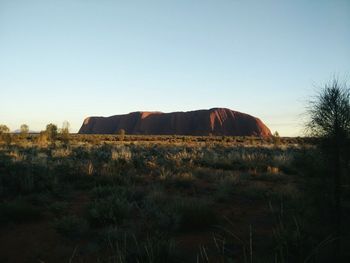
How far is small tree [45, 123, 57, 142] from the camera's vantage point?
30094 millimetres

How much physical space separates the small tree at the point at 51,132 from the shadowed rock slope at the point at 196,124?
3301 inches

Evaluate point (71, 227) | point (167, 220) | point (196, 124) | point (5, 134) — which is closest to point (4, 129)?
point (5, 134)

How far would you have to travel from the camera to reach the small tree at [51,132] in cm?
3009

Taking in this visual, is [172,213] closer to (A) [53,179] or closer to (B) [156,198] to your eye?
(B) [156,198]

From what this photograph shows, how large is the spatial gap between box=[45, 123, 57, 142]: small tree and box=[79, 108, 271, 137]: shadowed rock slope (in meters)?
83.8

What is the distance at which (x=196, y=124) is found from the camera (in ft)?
394

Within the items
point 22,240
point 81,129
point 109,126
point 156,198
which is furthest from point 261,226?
point 81,129

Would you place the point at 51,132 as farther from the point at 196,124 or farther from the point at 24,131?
the point at 196,124

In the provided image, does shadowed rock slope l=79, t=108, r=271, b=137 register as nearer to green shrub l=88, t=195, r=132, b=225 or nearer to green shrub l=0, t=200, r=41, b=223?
green shrub l=88, t=195, r=132, b=225

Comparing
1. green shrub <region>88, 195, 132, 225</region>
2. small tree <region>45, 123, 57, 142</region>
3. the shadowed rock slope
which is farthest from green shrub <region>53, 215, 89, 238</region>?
the shadowed rock slope

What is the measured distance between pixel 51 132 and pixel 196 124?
9195 cm

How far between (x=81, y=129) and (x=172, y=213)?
154m

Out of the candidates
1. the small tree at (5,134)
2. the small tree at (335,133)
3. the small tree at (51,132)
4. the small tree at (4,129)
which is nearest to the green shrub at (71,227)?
the small tree at (335,133)

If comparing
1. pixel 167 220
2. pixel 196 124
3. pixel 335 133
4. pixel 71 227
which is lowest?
pixel 71 227
